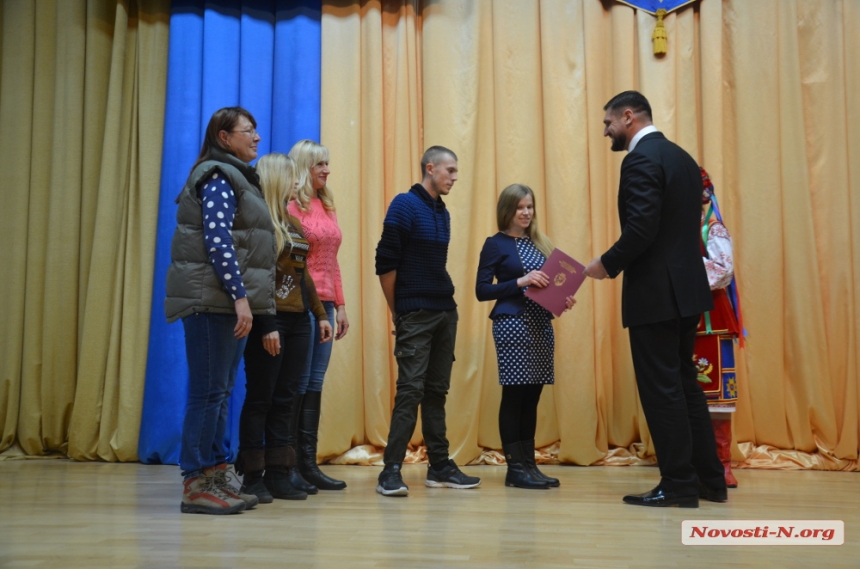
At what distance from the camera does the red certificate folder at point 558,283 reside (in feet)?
10.5

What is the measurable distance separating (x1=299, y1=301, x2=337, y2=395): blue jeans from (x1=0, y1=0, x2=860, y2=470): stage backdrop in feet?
3.03

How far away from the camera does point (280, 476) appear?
9.59 feet

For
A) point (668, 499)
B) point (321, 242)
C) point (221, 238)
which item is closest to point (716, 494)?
point (668, 499)

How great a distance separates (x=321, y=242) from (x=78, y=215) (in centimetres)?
209

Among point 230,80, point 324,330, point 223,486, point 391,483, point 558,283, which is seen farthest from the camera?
point 230,80

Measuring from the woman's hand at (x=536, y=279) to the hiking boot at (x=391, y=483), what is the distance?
93cm

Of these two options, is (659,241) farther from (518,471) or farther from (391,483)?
(391,483)

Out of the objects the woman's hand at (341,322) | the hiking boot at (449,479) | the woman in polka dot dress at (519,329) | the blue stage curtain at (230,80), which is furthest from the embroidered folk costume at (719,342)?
the blue stage curtain at (230,80)

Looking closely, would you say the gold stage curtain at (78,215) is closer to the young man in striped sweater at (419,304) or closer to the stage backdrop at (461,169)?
the stage backdrop at (461,169)

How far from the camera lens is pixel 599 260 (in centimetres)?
287

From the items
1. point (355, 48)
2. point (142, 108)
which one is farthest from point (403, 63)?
point (142, 108)

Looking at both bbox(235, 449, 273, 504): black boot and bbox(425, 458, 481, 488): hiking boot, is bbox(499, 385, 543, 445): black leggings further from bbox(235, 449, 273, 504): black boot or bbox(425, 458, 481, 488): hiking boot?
bbox(235, 449, 273, 504): black boot

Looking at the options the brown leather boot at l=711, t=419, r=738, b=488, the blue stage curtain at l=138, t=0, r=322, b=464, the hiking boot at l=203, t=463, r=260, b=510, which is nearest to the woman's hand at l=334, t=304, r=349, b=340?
the hiking boot at l=203, t=463, r=260, b=510

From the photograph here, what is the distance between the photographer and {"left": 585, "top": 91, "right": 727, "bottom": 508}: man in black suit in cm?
270
